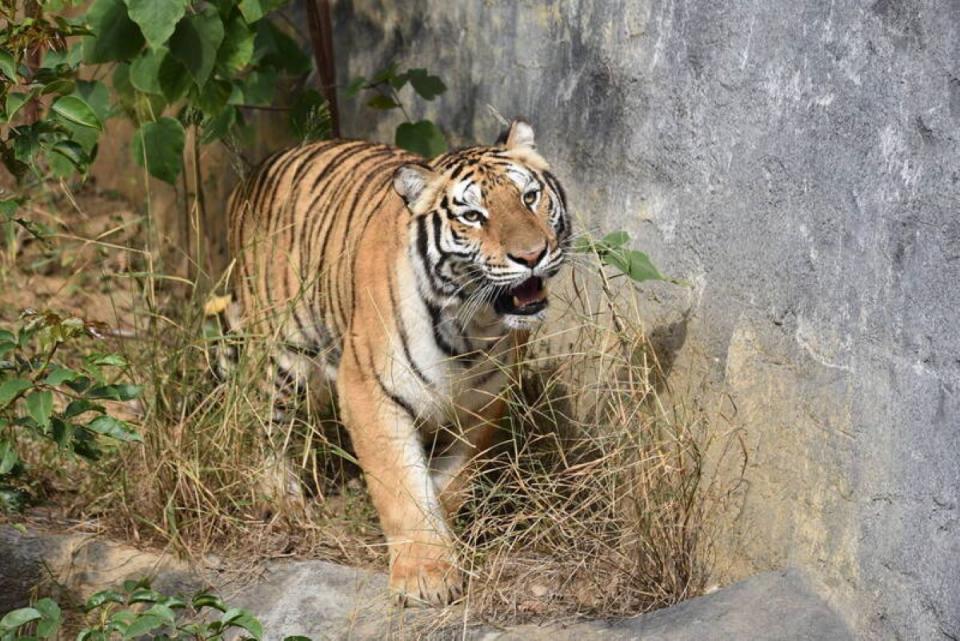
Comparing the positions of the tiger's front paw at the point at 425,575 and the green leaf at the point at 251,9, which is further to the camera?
the green leaf at the point at 251,9

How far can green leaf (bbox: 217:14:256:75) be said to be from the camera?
15.1 ft

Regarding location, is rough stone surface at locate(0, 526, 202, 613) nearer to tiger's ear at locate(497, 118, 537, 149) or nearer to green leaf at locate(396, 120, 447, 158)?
tiger's ear at locate(497, 118, 537, 149)

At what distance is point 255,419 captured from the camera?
4.25 meters

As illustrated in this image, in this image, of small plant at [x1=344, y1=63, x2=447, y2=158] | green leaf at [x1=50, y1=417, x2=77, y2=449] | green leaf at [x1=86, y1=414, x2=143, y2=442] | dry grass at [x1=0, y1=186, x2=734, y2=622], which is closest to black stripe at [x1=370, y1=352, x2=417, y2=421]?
dry grass at [x1=0, y1=186, x2=734, y2=622]

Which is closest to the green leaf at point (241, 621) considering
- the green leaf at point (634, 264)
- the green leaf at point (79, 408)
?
the green leaf at point (79, 408)

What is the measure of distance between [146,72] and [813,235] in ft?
7.66

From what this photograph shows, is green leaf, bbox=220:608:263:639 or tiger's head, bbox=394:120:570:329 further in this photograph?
tiger's head, bbox=394:120:570:329

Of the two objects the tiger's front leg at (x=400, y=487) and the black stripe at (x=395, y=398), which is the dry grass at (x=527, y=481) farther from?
the black stripe at (x=395, y=398)

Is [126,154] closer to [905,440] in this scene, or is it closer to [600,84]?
[600,84]

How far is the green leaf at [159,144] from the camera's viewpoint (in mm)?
4645

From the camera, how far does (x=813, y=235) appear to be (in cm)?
327

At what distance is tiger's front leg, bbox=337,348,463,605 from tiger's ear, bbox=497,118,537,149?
76 cm

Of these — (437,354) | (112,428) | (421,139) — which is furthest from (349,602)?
(421,139)

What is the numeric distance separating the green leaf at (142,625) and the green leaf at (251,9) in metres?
2.18
